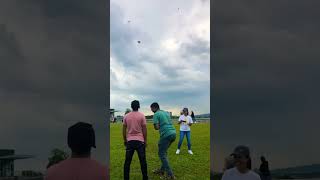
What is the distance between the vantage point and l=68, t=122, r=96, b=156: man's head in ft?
11.8

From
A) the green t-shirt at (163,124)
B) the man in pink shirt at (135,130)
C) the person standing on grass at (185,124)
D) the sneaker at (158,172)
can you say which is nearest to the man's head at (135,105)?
the man in pink shirt at (135,130)

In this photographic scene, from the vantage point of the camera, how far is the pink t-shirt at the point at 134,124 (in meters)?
10.6

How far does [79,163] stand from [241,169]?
7.83 feet

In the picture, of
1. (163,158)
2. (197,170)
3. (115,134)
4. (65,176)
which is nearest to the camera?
(65,176)

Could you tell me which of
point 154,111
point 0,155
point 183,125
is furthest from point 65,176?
point 183,125

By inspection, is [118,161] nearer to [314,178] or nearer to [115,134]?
[314,178]

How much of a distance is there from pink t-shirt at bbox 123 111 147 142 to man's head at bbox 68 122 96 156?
273 inches

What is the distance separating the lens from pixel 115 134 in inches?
1083

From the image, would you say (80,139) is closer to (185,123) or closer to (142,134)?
(142,134)

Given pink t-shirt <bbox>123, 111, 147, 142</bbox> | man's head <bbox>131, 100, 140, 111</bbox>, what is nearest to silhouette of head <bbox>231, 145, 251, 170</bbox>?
man's head <bbox>131, 100, 140, 111</bbox>

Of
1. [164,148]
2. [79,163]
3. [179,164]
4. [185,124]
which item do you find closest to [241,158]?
[79,163]

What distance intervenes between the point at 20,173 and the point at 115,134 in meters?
14.2

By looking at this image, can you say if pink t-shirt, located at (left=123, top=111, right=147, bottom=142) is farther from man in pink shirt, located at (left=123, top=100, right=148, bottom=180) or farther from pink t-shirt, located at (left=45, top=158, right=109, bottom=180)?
pink t-shirt, located at (left=45, top=158, right=109, bottom=180)

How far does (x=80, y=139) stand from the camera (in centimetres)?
361
